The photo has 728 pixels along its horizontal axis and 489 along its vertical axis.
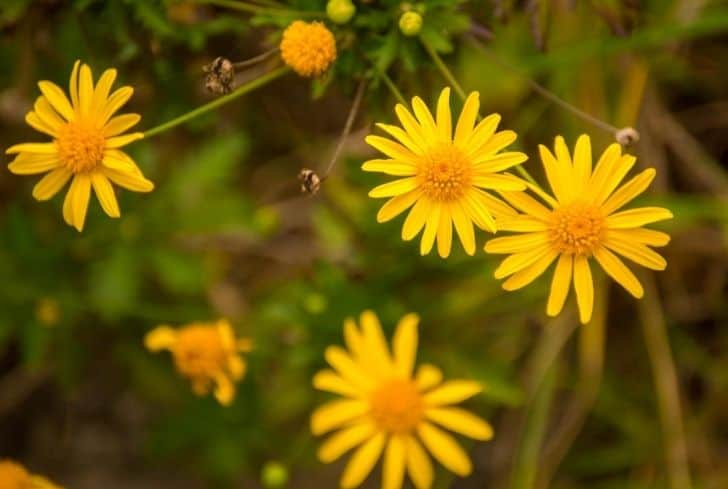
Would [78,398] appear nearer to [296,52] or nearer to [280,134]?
[280,134]

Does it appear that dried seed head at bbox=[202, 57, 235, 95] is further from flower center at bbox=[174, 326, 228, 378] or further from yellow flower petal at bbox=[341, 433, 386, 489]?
yellow flower petal at bbox=[341, 433, 386, 489]

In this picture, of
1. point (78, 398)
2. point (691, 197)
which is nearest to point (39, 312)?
point (78, 398)

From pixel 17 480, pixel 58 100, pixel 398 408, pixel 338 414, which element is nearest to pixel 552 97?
pixel 398 408

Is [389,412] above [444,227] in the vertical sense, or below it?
below

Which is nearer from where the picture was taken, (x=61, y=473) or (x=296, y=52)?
(x=296, y=52)

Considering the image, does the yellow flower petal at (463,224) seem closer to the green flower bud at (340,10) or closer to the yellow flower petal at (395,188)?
the yellow flower petal at (395,188)

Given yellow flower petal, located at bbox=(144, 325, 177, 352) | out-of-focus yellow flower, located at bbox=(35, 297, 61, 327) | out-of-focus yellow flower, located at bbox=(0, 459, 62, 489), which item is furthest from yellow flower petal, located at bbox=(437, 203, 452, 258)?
out-of-focus yellow flower, located at bbox=(35, 297, 61, 327)

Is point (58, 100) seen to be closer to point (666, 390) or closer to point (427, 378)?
point (427, 378)
